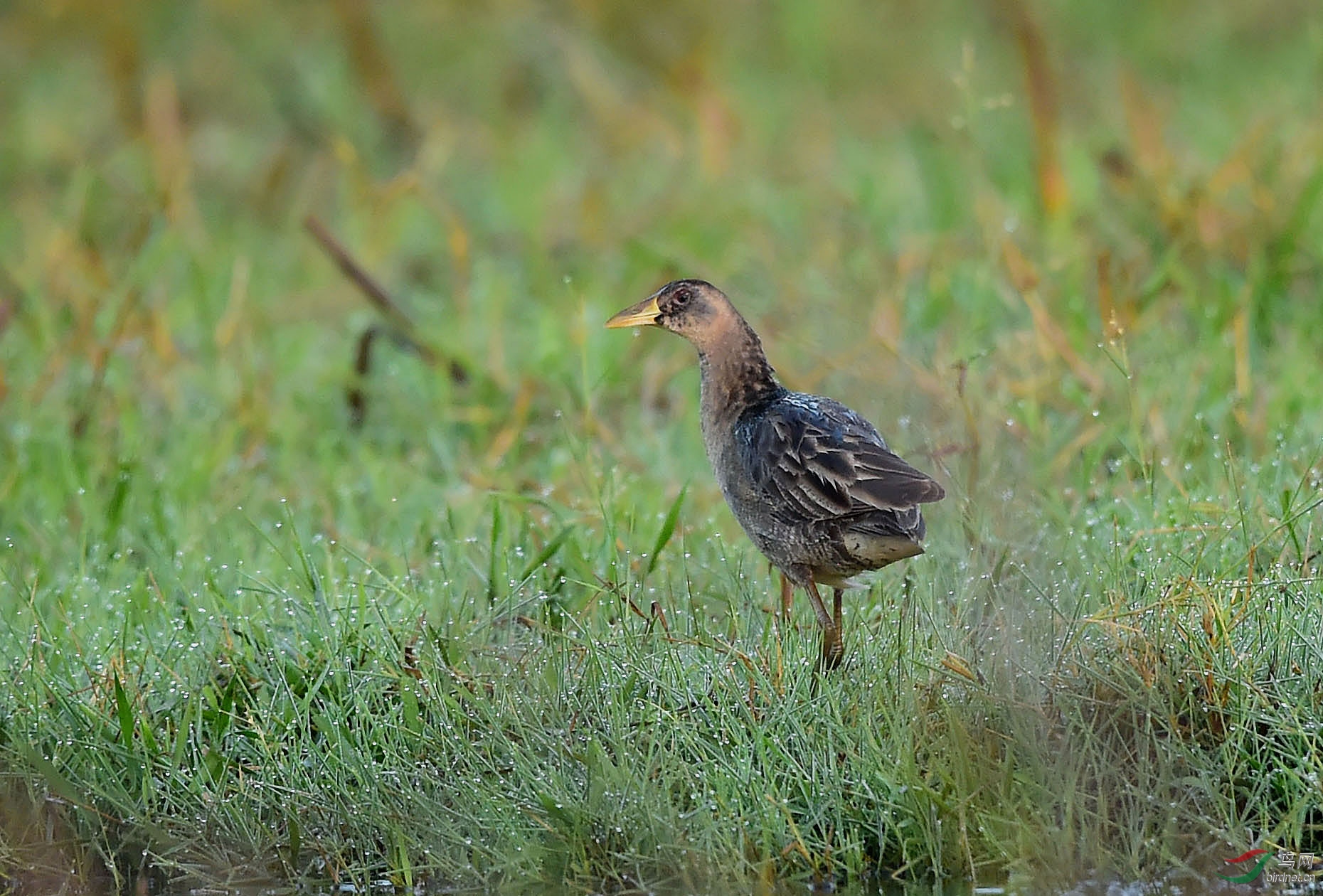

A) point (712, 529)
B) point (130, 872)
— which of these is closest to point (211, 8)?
point (712, 529)

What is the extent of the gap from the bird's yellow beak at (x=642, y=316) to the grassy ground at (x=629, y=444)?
187mm

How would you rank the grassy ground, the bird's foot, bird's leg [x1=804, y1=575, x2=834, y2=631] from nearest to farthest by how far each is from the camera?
1. the grassy ground
2. the bird's foot
3. bird's leg [x1=804, y1=575, x2=834, y2=631]

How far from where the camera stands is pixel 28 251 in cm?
777

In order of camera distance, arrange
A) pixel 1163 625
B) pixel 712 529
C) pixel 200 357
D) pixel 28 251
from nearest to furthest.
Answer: pixel 1163 625
pixel 712 529
pixel 200 357
pixel 28 251

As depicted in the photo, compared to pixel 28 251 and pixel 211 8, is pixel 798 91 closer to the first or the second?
pixel 211 8

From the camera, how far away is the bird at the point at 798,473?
3863 mm

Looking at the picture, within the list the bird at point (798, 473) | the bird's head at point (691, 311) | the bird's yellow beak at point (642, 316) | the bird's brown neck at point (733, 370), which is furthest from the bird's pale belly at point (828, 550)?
the bird's yellow beak at point (642, 316)

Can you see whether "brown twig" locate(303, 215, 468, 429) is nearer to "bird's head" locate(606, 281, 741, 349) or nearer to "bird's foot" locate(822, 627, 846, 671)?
"bird's head" locate(606, 281, 741, 349)

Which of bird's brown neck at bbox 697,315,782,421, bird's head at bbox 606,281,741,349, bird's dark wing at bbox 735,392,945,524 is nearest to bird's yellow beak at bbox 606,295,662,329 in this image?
bird's head at bbox 606,281,741,349

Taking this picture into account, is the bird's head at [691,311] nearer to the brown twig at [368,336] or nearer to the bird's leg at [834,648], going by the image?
the bird's leg at [834,648]

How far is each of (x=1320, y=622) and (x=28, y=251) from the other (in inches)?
227

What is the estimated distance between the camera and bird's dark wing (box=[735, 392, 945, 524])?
3848mm

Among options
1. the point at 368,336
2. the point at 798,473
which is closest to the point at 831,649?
the point at 798,473

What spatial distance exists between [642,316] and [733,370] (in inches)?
11.7
